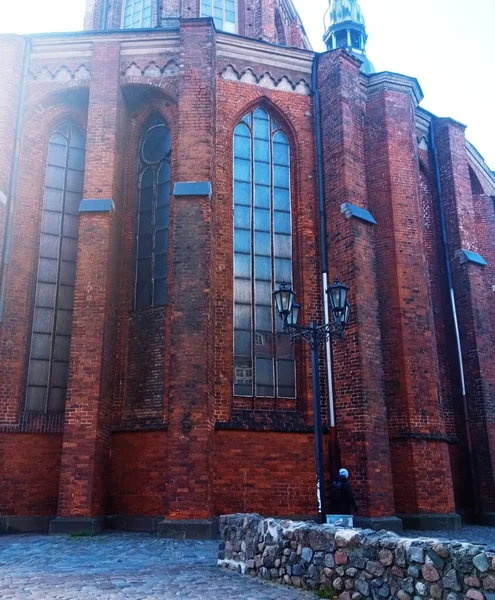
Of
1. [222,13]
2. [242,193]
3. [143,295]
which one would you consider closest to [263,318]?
[143,295]

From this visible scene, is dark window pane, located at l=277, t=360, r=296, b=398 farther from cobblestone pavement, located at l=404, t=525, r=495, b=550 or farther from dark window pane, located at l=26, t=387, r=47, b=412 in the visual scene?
dark window pane, located at l=26, t=387, r=47, b=412

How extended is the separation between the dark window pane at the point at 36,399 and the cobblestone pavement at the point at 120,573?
10.9 feet

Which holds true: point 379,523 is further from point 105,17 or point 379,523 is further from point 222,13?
point 105,17

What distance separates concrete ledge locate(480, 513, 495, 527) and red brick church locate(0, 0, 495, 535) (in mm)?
25

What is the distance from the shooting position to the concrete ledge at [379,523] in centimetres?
1280

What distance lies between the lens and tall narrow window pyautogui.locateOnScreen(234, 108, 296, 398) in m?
14.8

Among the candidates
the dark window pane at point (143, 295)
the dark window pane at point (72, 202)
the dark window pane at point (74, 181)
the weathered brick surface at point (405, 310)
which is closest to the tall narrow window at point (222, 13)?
the weathered brick surface at point (405, 310)

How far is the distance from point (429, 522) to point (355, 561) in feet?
28.1

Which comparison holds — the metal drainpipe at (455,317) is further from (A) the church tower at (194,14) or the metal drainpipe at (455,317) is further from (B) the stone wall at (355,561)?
(B) the stone wall at (355,561)

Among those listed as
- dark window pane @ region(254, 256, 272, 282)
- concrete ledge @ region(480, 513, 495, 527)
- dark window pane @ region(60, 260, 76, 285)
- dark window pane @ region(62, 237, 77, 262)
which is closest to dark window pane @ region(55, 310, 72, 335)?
dark window pane @ region(60, 260, 76, 285)

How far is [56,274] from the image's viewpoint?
15430 mm

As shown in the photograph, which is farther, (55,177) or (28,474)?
(55,177)

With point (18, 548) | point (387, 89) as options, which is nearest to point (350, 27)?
point (387, 89)

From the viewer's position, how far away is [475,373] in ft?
55.4
